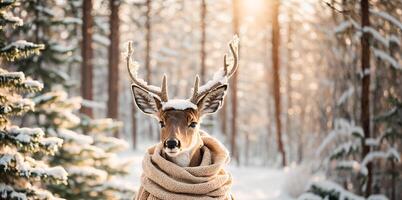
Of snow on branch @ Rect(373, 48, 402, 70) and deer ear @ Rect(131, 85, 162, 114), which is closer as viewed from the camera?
deer ear @ Rect(131, 85, 162, 114)

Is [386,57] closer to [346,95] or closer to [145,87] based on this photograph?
[346,95]

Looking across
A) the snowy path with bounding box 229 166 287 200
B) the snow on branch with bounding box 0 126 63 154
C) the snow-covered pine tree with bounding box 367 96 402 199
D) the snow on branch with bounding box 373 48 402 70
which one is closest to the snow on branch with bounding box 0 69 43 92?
the snow on branch with bounding box 0 126 63 154

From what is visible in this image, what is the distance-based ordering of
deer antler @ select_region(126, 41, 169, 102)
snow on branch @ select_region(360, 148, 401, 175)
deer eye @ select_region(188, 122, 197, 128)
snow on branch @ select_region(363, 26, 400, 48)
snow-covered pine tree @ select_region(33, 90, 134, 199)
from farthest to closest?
snow on branch @ select_region(360, 148, 401, 175) < snow on branch @ select_region(363, 26, 400, 48) < snow-covered pine tree @ select_region(33, 90, 134, 199) < deer antler @ select_region(126, 41, 169, 102) < deer eye @ select_region(188, 122, 197, 128)

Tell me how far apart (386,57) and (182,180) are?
7.30 meters

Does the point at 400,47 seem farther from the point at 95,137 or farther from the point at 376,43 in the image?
the point at 95,137

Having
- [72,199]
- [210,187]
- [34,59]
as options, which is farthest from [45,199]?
[34,59]

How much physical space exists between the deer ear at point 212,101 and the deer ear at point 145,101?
490mm

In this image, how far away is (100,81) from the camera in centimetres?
5150

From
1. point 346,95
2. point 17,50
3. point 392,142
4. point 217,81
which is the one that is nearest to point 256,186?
point 346,95

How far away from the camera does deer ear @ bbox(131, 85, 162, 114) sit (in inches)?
242

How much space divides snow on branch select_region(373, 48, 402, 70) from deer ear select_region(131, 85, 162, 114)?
6873 millimetres

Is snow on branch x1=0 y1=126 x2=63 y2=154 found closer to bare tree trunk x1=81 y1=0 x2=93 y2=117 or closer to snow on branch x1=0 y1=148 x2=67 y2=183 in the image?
snow on branch x1=0 y1=148 x2=67 y2=183

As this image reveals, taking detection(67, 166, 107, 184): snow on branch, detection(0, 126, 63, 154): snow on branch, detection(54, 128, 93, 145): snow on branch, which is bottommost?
detection(67, 166, 107, 184): snow on branch

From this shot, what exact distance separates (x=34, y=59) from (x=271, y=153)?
39.8 m
